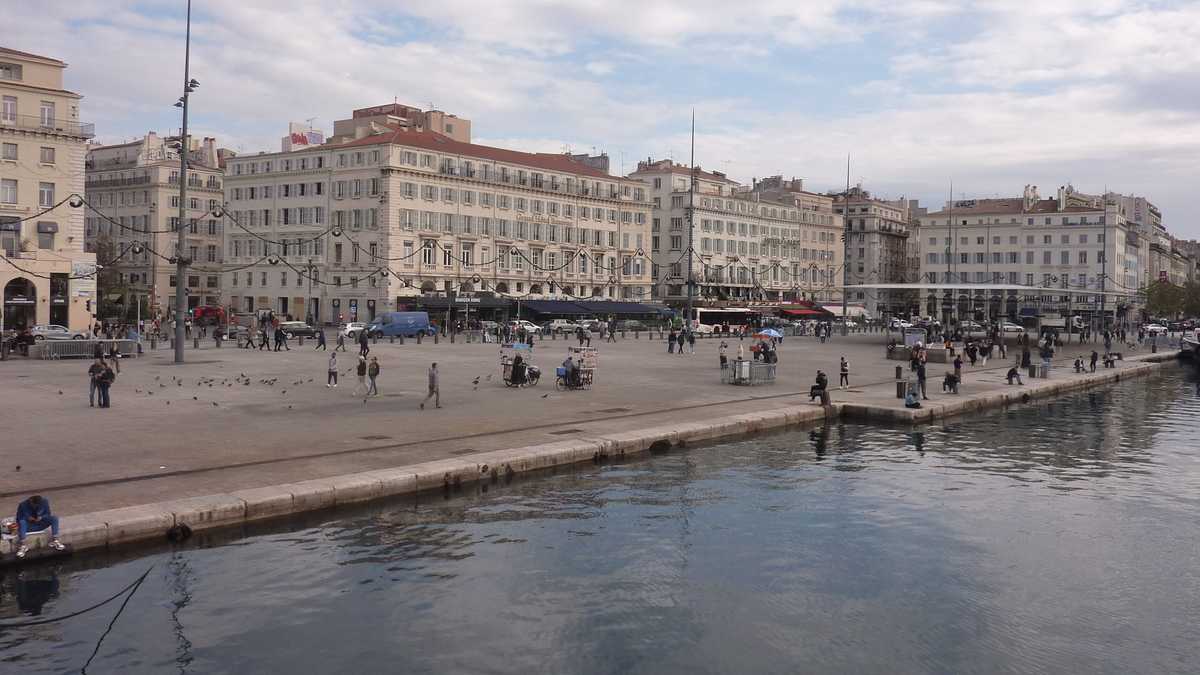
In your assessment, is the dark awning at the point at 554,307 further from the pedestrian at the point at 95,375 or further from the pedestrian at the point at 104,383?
the pedestrian at the point at 104,383

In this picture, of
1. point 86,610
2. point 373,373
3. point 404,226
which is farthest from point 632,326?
point 86,610

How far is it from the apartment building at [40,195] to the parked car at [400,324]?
1819 cm

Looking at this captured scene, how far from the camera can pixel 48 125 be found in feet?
201

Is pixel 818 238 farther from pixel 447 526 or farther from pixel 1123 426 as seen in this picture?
pixel 447 526

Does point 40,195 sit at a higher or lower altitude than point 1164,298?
higher

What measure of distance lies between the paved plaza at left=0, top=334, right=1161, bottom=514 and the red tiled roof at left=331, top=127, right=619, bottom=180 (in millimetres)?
41904

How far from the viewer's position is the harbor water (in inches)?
425

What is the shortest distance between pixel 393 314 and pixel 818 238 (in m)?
77.5

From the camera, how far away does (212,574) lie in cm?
1284

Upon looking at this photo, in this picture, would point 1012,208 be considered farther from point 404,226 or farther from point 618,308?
point 404,226

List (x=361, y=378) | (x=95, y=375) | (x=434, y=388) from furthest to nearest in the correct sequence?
(x=361, y=378)
(x=434, y=388)
(x=95, y=375)

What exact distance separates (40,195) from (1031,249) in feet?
366

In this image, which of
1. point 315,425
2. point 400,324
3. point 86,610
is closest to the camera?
point 86,610

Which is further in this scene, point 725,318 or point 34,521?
point 725,318
